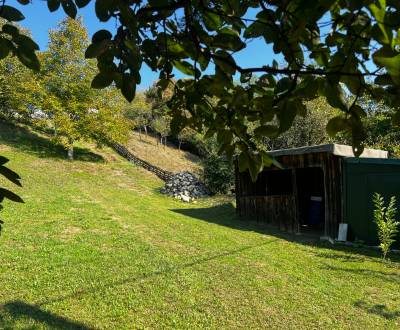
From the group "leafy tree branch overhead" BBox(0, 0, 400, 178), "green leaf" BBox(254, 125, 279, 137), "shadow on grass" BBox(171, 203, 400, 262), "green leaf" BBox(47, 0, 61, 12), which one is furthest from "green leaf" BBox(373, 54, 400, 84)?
"shadow on grass" BBox(171, 203, 400, 262)

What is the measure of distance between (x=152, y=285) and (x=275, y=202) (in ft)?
27.6

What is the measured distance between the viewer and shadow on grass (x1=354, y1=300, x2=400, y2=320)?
6359 mm

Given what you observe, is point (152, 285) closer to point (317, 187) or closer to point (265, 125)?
point (265, 125)

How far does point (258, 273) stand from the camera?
26.3 ft

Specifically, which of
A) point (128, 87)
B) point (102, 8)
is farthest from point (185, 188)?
point (102, 8)

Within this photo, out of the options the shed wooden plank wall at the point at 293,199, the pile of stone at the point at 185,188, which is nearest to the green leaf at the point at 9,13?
the shed wooden plank wall at the point at 293,199

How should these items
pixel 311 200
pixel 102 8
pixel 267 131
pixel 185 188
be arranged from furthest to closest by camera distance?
pixel 185 188, pixel 311 200, pixel 267 131, pixel 102 8

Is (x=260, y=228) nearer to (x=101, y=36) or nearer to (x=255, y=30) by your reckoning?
(x=255, y=30)

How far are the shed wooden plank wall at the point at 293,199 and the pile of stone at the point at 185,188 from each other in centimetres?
584

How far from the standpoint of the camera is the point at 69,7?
5.02ft

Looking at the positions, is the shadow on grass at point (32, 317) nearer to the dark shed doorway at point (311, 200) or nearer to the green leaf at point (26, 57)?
the green leaf at point (26, 57)

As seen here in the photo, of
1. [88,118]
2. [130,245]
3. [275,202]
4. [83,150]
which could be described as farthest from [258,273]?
[83,150]

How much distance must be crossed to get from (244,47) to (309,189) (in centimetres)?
1730

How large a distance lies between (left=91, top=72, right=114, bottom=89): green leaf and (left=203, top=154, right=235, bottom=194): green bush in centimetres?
2243
